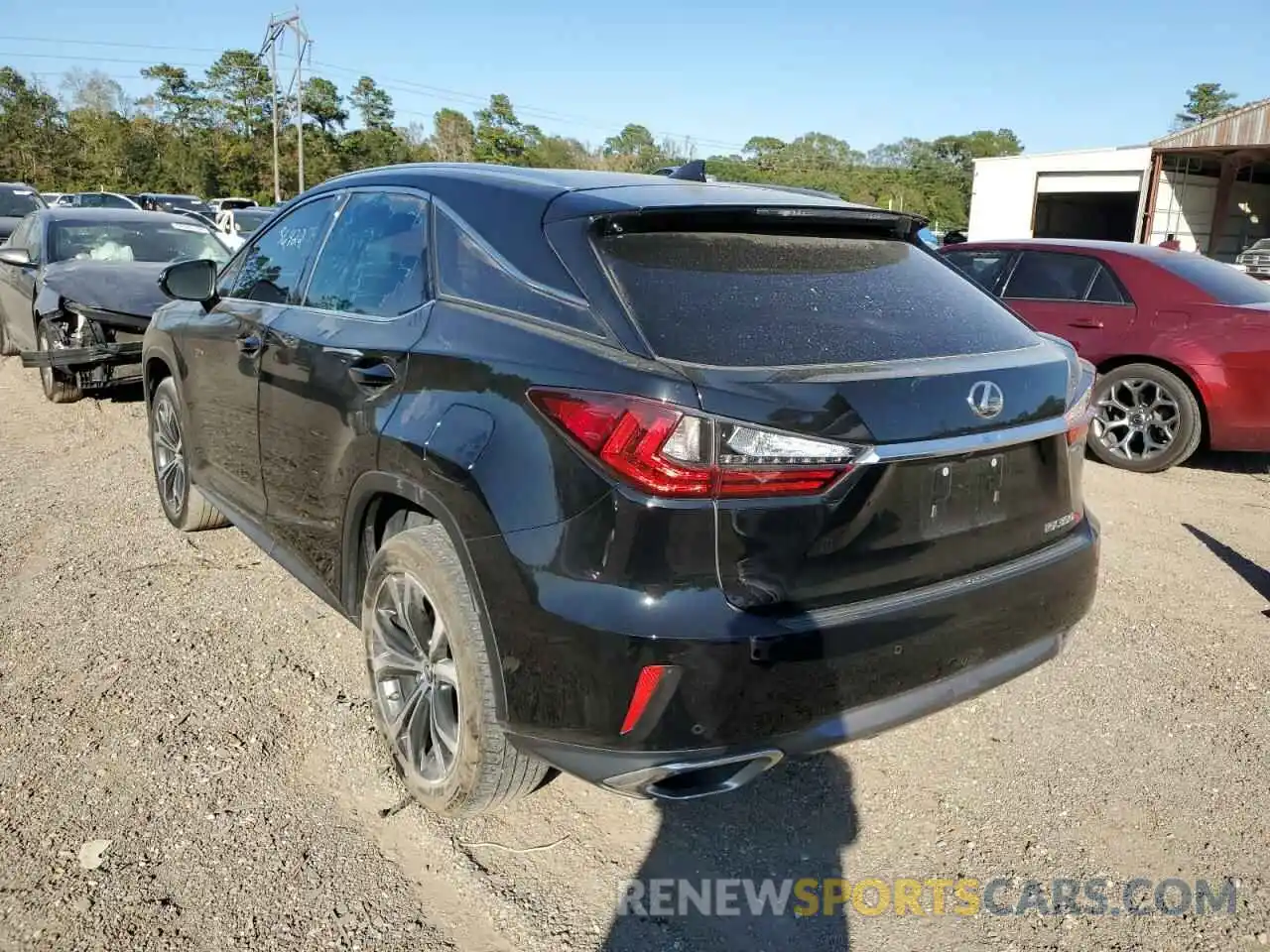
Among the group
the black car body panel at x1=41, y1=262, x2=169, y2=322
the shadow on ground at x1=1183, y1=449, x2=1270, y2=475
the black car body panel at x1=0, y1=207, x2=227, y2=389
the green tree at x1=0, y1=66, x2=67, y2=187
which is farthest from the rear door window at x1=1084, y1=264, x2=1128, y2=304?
the green tree at x1=0, y1=66, x2=67, y2=187

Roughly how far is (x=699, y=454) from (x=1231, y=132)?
28.1 m

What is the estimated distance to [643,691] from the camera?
6.72ft

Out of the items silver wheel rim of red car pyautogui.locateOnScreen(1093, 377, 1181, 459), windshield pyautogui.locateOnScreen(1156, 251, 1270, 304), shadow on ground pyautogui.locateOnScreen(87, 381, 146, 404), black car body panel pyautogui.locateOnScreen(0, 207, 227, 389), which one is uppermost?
windshield pyautogui.locateOnScreen(1156, 251, 1270, 304)

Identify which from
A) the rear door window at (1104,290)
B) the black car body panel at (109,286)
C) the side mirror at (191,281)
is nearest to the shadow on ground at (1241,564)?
the rear door window at (1104,290)

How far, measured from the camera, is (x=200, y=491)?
4.38 m

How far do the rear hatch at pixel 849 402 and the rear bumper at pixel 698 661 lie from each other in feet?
0.25

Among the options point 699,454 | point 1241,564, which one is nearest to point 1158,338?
point 1241,564

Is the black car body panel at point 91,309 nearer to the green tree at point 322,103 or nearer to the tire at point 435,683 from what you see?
the tire at point 435,683

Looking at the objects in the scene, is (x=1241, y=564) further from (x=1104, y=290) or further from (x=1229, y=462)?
(x=1104, y=290)

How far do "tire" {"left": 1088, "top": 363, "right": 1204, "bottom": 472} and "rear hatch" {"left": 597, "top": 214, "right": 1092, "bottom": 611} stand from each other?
431 centimetres

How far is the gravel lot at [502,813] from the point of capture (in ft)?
7.66

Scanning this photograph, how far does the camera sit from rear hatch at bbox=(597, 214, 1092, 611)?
6.76ft

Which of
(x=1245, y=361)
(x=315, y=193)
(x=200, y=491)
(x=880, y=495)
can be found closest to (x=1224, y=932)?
(x=880, y=495)

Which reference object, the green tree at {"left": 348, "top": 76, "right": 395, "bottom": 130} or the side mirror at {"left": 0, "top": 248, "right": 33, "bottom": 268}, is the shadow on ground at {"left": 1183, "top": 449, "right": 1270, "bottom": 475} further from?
the green tree at {"left": 348, "top": 76, "right": 395, "bottom": 130}
